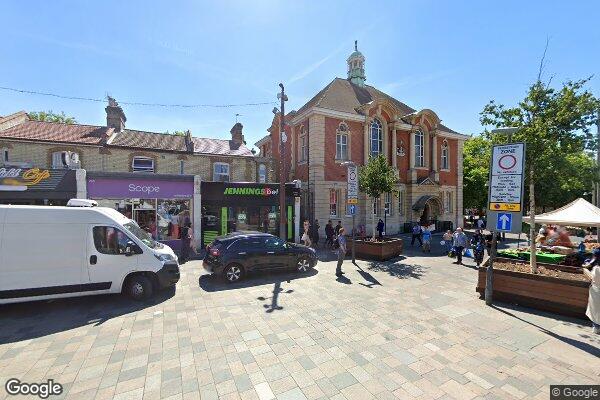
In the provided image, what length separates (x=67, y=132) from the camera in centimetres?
2011

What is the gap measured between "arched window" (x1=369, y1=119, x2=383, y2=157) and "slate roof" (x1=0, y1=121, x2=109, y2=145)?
64.3ft

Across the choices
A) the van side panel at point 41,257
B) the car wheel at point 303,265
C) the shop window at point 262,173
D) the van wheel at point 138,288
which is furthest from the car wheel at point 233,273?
the shop window at point 262,173

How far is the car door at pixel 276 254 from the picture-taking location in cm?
989

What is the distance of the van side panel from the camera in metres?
6.49

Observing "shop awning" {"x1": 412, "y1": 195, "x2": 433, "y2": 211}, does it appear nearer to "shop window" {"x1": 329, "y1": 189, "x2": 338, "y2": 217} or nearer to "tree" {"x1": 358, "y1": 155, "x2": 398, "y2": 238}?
"shop window" {"x1": 329, "y1": 189, "x2": 338, "y2": 217}

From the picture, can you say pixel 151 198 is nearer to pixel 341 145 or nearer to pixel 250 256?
pixel 250 256

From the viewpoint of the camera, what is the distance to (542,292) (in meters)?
6.78

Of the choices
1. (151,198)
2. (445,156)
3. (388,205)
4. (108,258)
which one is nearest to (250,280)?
(108,258)

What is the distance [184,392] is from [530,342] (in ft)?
19.5

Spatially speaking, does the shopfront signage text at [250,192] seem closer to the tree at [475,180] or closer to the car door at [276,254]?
the car door at [276,254]

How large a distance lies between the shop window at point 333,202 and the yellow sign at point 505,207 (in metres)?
13.9

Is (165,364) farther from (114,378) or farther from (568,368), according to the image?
(568,368)

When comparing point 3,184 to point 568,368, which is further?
point 3,184

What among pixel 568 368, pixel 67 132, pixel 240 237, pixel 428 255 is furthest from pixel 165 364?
pixel 67 132
